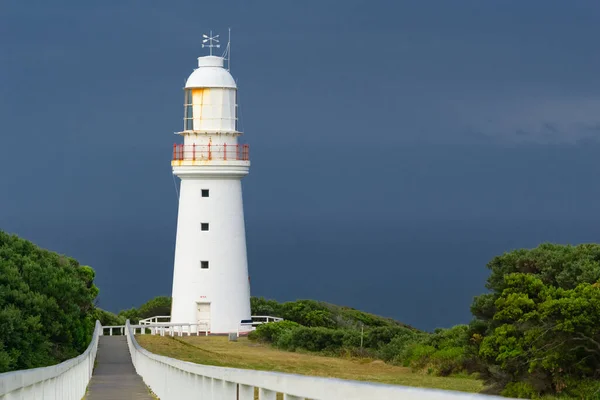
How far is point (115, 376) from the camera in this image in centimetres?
2916

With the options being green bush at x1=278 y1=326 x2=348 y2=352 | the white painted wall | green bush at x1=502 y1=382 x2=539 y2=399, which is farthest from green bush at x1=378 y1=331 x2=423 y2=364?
green bush at x1=502 y1=382 x2=539 y2=399

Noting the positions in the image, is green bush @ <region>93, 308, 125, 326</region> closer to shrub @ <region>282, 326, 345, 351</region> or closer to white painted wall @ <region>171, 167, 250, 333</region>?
white painted wall @ <region>171, 167, 250, 333</region>

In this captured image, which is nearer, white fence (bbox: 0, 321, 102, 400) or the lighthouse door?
white fence (bbox: 0, 321, 102, 400)

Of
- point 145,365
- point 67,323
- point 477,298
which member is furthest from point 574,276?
point 67,323

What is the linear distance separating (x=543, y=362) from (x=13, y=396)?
11509 mm

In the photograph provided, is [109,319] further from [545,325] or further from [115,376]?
[545,325]

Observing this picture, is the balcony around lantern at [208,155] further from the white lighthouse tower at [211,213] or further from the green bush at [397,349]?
the green bush at [397,349]

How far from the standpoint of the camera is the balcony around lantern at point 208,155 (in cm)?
5072

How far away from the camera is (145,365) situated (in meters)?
25.1

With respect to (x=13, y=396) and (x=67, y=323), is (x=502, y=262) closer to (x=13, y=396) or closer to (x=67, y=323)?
(x=67, y=323)

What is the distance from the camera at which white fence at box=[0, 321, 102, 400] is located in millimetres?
7589

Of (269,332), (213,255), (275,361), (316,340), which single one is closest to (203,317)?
(213,255)

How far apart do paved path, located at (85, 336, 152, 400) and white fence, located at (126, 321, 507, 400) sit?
258cm

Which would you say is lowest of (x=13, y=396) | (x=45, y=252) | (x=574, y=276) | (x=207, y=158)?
(x=13, y=396)
